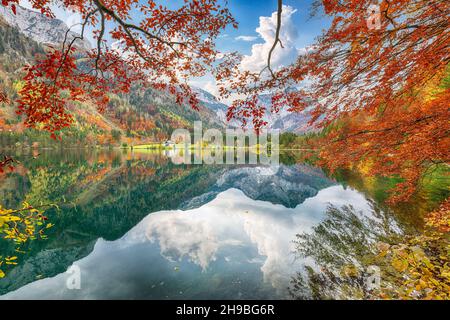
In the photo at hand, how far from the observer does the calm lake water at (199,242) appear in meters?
8.94

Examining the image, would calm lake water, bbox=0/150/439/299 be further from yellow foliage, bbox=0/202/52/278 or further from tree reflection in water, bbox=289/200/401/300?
yellow foliage, bbox=0/202/52/278

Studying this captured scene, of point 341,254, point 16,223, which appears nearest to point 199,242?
point 341,254

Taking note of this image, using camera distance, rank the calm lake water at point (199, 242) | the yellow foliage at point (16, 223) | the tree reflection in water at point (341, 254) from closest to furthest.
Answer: the yellow foliage at point (16, 223)
the tree reflection in water at point (341, 254)
the calm lake water at point (199, 242)

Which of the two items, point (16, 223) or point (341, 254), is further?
point (341, 254)

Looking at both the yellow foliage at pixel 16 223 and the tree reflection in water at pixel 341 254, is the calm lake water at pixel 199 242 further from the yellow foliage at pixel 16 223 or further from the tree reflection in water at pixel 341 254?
the yellow foliage at pixel 16 223

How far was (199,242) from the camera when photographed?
532 inches

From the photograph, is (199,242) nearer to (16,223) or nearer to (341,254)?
(341,254)

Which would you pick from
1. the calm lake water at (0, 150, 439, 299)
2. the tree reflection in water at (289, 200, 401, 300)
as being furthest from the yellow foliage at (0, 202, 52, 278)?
the tree reflection in water at (289, 200, 401, 300)

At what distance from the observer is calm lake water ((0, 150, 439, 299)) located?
29.3 ft

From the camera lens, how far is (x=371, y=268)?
29.3 feet

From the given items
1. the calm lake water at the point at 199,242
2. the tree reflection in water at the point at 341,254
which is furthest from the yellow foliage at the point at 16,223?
the tree reflection in water at the point at 341,254

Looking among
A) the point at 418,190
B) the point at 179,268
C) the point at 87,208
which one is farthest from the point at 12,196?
the point at 418,190
